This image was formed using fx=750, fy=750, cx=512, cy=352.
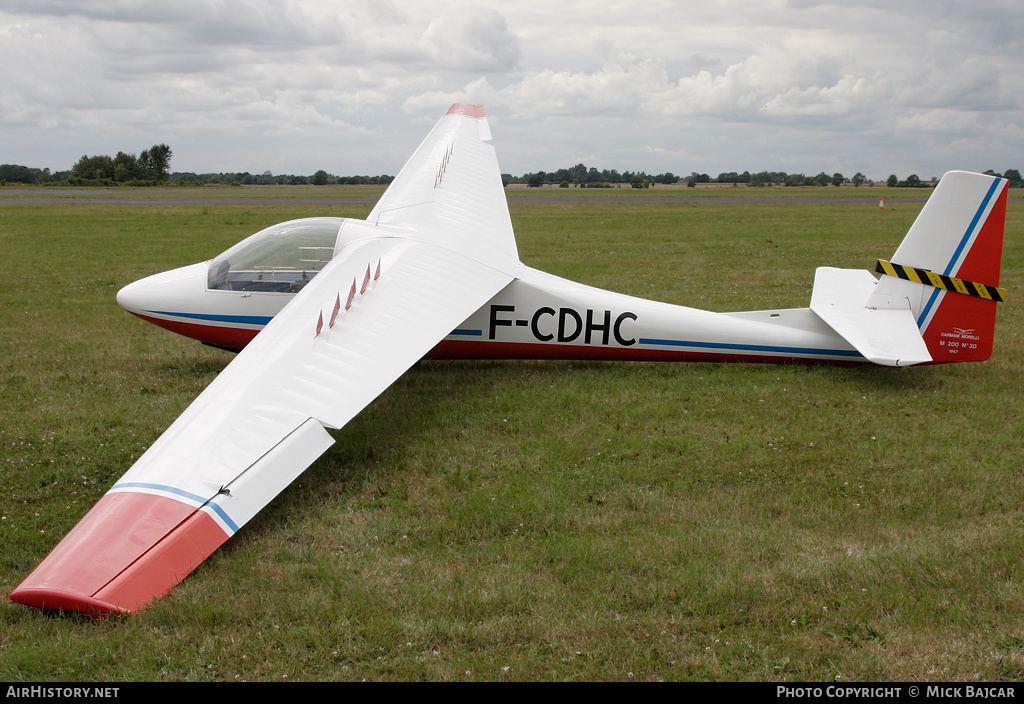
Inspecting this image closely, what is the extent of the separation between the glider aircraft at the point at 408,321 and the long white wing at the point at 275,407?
0.02 meters

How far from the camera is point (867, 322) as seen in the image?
8.70 metres

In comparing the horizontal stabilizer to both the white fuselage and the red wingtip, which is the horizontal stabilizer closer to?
the white fuselage

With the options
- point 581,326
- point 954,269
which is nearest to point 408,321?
point 581,326

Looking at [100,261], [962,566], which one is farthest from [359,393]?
[100,261]

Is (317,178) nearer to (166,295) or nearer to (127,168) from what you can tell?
(127,168)

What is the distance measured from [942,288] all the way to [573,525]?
18.5 feet

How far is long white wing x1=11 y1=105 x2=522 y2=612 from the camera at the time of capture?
435 centimetres

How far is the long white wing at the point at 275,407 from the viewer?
4.35 metres

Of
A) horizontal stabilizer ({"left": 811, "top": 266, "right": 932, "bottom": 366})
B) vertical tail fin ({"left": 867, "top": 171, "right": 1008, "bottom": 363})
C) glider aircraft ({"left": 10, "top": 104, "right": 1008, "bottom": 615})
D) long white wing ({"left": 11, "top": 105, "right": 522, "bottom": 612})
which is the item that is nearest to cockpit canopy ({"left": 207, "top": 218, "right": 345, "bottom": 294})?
glider aircraft ({"left": 10, "top": 104, "right": 1008, "bottom": 615})

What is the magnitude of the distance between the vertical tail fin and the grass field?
2.31 ft

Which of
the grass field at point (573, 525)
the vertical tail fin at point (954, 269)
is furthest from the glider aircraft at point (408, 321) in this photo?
the grass field at point (573, 525)

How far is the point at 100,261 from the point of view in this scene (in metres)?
18.7

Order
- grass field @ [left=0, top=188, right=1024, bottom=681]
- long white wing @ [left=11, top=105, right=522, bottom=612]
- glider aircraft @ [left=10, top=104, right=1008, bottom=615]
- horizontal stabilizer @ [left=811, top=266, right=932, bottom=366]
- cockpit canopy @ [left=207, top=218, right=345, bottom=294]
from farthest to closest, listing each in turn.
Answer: cockpit canopy @ [left=207, top=218, right=345, bottom=294] < horizontal stabilizer @ [left=811, top=266, right=932, bottom=366] < glider aircraft @ [left=10, top=104, right=1008, bottom=615] < long white wing @ [left=11, top=105, right=522, bottom=612] < grass field @ [left=0, top=188, right=1024, bottom=681]
